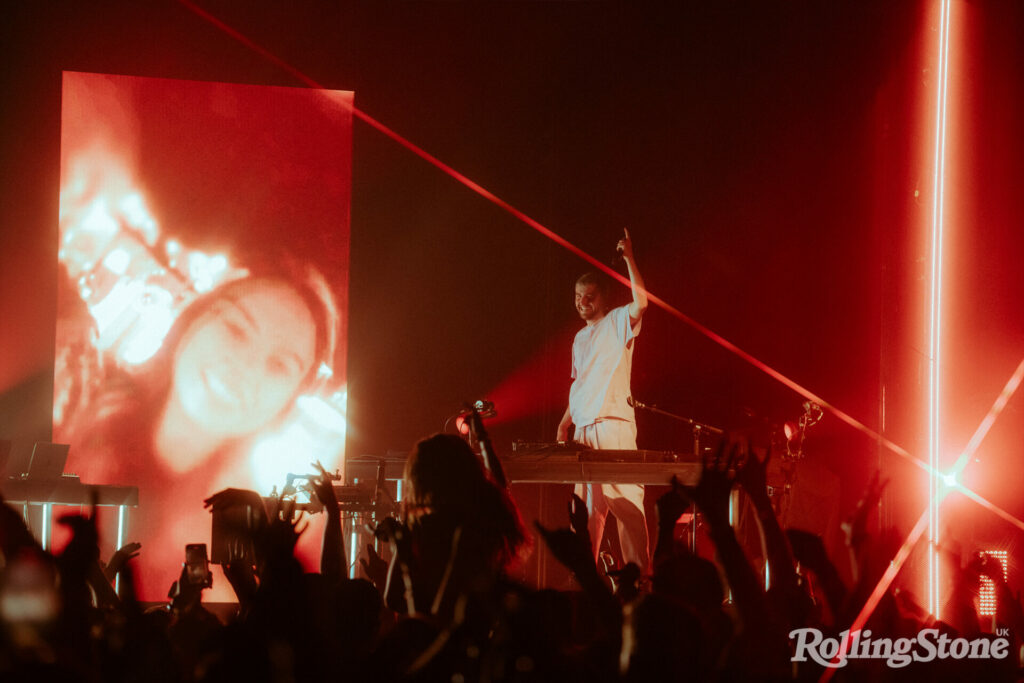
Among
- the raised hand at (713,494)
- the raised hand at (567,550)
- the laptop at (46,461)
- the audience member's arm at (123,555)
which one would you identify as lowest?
the laptop at (46,461)

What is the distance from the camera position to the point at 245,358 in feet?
23.7

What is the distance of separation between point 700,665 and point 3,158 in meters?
7.00

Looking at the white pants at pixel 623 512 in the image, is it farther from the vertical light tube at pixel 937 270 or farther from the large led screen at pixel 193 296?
the large led screen at pixel 193 296

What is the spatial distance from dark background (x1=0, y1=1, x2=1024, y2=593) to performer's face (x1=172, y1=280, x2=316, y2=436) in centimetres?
48

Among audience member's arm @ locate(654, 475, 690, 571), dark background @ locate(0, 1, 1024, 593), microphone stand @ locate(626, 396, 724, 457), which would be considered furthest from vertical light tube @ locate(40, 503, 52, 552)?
audience member's arm @ locate(654, 475, 690, 571)

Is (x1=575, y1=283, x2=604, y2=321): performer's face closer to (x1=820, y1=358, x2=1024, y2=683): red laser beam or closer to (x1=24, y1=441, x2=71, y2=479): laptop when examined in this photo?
(x1=820, y1=358, x2=1024, y2=683): red laser beam

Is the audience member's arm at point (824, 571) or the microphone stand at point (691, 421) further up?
the microphone stand at point (691, 421)

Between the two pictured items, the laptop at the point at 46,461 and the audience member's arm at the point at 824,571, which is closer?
the audience member's arm at the point at 824,571

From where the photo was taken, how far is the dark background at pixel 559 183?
716cm

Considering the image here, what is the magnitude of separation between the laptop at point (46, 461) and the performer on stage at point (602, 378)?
290 cm

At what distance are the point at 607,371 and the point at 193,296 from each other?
301 cm

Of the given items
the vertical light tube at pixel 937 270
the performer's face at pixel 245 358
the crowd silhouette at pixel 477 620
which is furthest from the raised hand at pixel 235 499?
the vertical light tube at pixel 937 270

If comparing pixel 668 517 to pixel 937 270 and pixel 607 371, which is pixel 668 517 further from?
pixel 937 270

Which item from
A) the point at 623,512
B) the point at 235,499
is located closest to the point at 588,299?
the point at 623,512
